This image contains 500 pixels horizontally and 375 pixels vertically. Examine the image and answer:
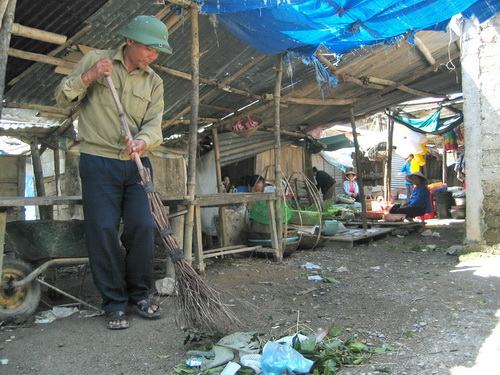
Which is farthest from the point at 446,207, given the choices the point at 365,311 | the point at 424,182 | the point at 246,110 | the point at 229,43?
the point at 365,311

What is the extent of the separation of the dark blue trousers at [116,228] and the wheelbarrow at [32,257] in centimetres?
35

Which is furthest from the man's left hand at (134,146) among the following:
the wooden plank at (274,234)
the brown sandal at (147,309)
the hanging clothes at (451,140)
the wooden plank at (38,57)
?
the hanging clothes at (451,140)

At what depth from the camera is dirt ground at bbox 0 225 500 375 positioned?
2.61m

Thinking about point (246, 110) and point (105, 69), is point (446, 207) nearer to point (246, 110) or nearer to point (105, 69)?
point (246, 110)

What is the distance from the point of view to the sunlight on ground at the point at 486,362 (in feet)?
7.79

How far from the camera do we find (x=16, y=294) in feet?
10.9

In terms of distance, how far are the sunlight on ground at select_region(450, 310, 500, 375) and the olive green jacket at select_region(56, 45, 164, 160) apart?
93.0 inches

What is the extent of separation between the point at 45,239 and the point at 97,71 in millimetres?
1299

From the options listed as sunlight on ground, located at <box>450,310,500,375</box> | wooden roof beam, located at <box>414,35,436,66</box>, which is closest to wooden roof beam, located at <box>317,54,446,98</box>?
wooden roof beam, located at <box>414,35,436,66</box>

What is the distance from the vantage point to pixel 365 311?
3.66m

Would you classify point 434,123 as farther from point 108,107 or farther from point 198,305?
point 198,305

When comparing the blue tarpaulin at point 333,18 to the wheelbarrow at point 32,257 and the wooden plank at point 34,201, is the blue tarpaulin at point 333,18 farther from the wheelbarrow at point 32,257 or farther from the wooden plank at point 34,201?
the wheelbarrow at point 32,257

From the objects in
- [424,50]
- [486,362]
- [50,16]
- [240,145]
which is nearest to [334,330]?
[486,362]

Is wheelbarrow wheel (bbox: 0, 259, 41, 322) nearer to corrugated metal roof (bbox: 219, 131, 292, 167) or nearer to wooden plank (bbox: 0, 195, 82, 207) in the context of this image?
wooden plank (bbox: 0, 195, 82, 207)
